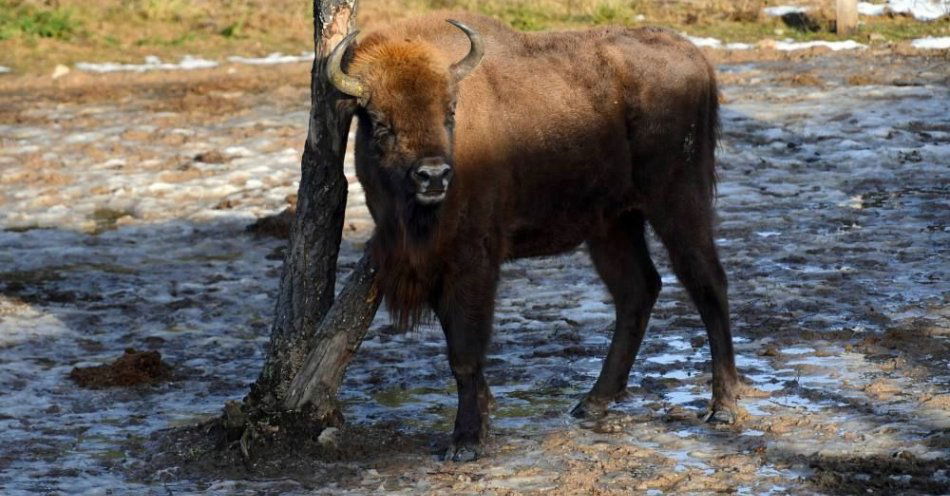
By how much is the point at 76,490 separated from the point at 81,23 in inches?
606

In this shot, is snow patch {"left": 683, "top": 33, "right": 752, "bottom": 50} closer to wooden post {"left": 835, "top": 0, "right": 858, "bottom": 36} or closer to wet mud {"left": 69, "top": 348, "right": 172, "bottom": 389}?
wooden post {"left": 835, "top": 0, "right": 858, "bottom": 36}

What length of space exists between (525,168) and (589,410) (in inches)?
49.9

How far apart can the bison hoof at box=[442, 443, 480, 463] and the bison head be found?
114 centimetres

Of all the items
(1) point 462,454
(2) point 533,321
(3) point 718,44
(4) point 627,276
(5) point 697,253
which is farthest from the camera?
(3) point 718,44

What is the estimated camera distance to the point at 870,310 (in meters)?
8.32

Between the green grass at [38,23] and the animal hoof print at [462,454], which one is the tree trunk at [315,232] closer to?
the animal hoof print at [462,454]

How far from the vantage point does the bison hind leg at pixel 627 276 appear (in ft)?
23.6

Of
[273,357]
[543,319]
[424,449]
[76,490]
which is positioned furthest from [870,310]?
[76,490]

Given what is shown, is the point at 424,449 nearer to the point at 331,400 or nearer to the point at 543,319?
the point at 331,400

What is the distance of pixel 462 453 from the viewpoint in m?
6.25

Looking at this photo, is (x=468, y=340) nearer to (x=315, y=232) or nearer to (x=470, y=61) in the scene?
(x=315, y=232)

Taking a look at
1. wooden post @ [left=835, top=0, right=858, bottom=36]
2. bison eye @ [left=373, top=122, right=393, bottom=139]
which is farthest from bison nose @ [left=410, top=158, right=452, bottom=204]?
wooden post @ [left=835, top=0, right=858, bottom=36]

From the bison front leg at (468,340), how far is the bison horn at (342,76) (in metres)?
1.00

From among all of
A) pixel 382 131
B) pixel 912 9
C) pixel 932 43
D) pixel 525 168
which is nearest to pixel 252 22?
pixel 912 9
